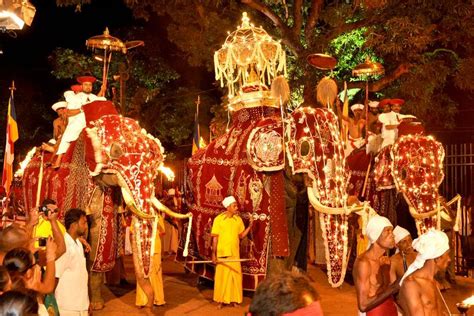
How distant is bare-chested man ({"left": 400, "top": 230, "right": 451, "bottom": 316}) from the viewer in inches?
224

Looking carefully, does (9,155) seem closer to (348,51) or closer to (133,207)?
(133,207)

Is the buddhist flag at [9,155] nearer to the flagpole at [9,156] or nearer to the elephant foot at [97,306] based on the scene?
the flagpole at [9,156]

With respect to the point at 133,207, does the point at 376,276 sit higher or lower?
lower

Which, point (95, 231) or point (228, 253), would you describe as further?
point (228, 253)

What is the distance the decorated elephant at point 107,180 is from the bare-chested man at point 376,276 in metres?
4.28

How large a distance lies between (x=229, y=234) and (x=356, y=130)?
466 cm

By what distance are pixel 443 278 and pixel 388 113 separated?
115 inches

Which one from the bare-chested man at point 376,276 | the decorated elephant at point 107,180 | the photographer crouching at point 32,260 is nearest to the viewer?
the photographer crouching at point 32,260

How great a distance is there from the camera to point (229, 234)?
11.4 meters

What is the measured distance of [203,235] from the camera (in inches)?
508

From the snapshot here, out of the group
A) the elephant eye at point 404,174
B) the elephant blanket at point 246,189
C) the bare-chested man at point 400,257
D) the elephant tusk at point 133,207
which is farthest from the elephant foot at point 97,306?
the elephant eye at point 404,174

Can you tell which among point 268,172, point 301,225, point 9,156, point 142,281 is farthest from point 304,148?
point 9,156

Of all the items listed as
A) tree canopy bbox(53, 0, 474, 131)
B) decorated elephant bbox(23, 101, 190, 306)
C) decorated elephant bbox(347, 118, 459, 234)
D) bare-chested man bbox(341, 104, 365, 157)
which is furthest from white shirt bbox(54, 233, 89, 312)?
tree canopy bbox(53, 0, 474, 131)

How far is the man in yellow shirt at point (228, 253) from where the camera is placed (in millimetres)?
11469
